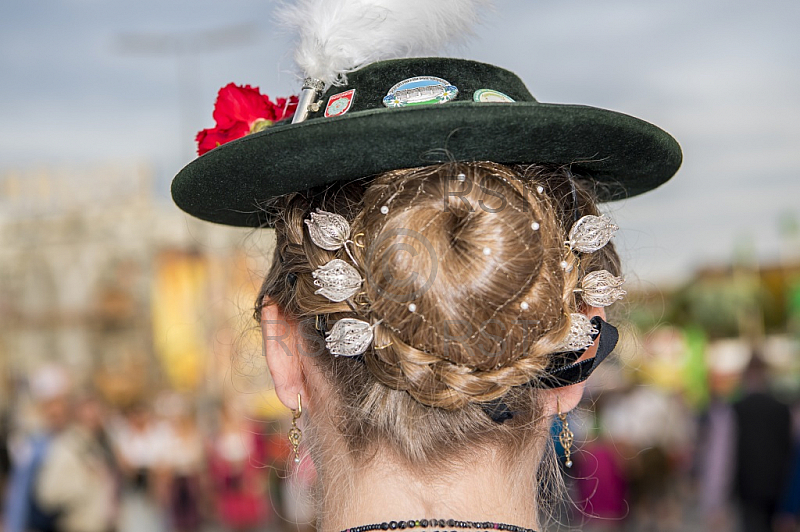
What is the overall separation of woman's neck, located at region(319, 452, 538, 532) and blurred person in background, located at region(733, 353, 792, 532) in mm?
6019

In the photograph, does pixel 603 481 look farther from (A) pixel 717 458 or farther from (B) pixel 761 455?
(B) pixel 761 455

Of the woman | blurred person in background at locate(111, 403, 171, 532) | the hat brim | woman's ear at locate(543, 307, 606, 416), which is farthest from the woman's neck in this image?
blurred person in background at locate(111, 403, 171, 532)

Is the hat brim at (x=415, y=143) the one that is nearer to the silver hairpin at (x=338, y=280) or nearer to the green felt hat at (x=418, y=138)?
the green felt hat at (x=418, y=138)

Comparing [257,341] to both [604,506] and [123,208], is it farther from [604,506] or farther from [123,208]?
[123,208]

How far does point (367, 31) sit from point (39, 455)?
17.0ft

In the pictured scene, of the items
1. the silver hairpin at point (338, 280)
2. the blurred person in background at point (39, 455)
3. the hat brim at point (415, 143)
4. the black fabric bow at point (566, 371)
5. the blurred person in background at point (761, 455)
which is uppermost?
the hat brim at point (415, 143)

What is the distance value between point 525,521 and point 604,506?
697 centimetres

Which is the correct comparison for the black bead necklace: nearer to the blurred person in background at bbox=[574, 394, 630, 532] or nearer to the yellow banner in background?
the blurred person in background at bbox=[574, 394, 630, 532]

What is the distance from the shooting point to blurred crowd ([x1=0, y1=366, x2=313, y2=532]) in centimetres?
565

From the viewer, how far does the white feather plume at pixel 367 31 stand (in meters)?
1.50

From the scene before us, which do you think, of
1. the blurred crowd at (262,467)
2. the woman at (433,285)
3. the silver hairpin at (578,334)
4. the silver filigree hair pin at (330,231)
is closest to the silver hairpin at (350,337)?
the woman at (433,285)

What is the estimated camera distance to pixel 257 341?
1847mm

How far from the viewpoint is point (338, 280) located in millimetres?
1275

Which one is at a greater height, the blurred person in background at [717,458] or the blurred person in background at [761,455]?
the blurred person in background at [761,455]
